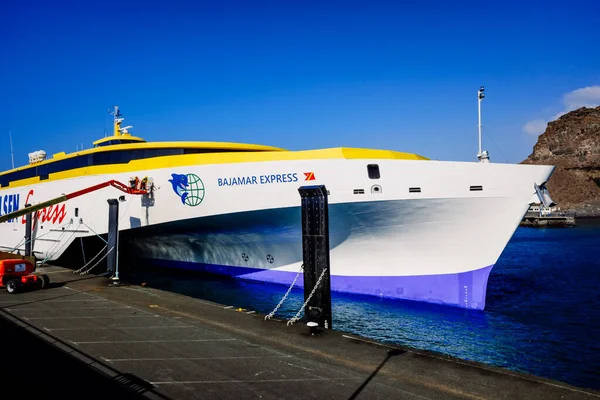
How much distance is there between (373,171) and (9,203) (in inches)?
895

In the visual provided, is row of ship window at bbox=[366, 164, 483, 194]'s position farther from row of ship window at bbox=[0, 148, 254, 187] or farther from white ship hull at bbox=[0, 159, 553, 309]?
row of ship window at bbox=[0, 148, 254, 187]

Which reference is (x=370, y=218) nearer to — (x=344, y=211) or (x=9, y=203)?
(x=344, y=211)

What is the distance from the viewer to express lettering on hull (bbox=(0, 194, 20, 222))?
78.7 feet

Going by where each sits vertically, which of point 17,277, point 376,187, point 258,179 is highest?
point 258,179

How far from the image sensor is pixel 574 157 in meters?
124

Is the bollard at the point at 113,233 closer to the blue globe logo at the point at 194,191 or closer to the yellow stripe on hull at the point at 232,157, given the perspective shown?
the yellow stripe on hull at the point at 232,157

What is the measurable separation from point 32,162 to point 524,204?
25602mm

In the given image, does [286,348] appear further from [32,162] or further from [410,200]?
[32,162]

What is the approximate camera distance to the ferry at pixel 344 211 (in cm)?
1267

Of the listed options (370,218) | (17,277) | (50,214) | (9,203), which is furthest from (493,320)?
(9,203)

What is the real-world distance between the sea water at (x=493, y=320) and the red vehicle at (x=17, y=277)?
5120mm

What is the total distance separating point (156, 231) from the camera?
17125mm

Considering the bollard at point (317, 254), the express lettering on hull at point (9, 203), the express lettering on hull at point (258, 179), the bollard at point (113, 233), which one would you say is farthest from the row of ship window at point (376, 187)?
the express lettering on hull at point (9, 203)

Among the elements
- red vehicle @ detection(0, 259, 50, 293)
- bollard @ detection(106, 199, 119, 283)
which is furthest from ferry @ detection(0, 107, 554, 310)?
red vehicle @ detection(0, 259, 50, 293)
